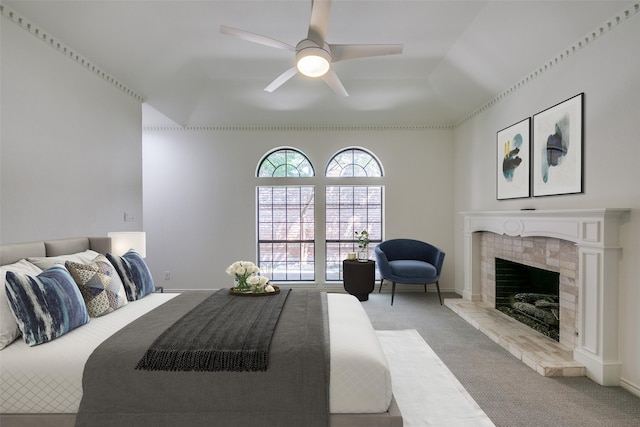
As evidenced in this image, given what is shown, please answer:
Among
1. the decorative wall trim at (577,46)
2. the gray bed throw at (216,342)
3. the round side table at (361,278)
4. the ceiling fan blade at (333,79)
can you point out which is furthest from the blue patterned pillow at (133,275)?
the decorative wall trim at (577,46)

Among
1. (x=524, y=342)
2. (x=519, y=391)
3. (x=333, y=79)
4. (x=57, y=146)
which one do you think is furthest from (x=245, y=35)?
(x=524, y=342)

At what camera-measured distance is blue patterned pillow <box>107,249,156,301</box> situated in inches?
105

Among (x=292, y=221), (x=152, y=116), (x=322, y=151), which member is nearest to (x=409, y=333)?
(x=292, y=221)

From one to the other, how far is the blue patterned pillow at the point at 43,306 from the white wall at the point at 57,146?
3.18 ft

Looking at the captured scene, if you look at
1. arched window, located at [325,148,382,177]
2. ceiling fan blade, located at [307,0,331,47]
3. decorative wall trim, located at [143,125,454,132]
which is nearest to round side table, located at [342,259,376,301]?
arched window, located at [325,148,382,177]

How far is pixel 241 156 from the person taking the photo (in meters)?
5.53

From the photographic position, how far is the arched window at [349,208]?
224 inches

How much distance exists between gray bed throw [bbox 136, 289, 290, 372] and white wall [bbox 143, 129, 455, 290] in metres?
3.42

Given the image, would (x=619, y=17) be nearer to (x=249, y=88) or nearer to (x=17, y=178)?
(x=249, y=88)

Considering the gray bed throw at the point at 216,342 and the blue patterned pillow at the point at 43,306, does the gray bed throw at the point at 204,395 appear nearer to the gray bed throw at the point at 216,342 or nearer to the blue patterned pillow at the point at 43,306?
the gray bed throw at the point at 216,342

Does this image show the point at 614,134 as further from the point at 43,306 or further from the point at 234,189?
the point at 234,189

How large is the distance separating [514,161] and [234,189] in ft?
13.7

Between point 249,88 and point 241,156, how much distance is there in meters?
1.17

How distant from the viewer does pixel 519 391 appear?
2.37 metres
